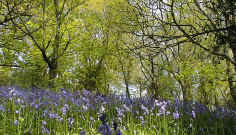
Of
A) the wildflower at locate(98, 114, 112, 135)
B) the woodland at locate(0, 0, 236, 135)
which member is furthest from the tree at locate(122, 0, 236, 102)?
the wildflower at locate(98, 114, 112, 135)

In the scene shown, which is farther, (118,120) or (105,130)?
(118,120)

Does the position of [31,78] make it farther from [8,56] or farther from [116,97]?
[116,97]

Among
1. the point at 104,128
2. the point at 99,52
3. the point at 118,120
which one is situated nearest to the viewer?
the point at 104,128

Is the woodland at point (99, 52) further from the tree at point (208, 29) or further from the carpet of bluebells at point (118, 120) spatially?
the tree at point (208, 29)

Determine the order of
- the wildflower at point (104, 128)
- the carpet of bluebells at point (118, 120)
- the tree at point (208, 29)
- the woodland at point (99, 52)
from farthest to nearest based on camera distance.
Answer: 1. the woodland at point (99, 52)
2. the carpet of bluebells at point (118, 120)
3. the tree at point (208, 29)
4. the wildflower at point (104, 128)

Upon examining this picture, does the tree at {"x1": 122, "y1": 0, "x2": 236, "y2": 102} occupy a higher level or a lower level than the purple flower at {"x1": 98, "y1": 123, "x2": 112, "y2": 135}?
higher

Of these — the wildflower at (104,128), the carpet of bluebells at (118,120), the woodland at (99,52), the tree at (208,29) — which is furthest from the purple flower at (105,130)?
the woodland at (99,52)

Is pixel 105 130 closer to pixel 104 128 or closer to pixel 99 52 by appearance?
pixel 104 128

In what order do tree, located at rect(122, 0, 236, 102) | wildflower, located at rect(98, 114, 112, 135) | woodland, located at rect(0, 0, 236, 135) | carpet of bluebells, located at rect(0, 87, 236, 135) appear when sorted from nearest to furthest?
1. wildflower, located at rect(98, 114, 112, 135)
2. tree, located at rect(122, 0, 236, 102)
3. carpet of bluebells, located at rect(0, 87, 236, 135)
4. woodland, located at rect(0, 0, 236, 135)

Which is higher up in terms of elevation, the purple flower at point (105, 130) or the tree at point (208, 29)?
the tree at point (208, 29)

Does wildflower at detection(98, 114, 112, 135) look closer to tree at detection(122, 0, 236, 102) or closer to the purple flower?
the purple flower

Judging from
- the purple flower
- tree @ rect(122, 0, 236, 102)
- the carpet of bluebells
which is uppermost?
tree @ rect(122, 0, 236, 102)

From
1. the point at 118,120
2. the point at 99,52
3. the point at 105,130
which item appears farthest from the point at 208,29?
the point at 99,52

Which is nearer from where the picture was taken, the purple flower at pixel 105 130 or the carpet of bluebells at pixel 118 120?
the purple flower at pixel 105 130
